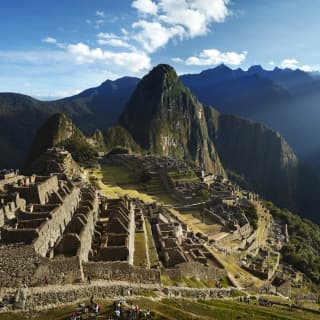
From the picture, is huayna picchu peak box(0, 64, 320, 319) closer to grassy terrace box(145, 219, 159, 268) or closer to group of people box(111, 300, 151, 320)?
grassy terrace box(145, 219, 159, 268)

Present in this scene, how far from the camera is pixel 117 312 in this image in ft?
50.3

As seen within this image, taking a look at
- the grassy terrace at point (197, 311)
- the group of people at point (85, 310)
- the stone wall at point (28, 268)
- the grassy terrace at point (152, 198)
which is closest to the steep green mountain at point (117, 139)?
the grassy terrace at point (152, 198)

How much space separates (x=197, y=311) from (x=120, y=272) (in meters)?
4.48

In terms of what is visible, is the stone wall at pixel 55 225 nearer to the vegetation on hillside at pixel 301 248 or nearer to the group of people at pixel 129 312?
the group of people at pixel 129 312

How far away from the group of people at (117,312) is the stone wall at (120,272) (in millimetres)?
2972

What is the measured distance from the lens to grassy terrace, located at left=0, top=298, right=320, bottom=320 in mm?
Answer: 15445

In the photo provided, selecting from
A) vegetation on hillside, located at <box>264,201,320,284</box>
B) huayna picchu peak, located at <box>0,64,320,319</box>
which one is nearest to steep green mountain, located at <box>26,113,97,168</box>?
huayna picchu peak, located at <box>0,64,320,319</box>

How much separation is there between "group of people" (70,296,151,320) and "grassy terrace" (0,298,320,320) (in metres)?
0.22

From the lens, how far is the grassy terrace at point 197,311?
608 inches

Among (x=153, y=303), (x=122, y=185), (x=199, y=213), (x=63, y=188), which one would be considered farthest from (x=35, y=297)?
(x=122, y=185)

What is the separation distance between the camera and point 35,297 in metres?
15.8

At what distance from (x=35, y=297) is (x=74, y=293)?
67.4 inches

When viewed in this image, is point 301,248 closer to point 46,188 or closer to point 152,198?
point 152,198

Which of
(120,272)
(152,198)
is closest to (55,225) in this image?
(120,272)
